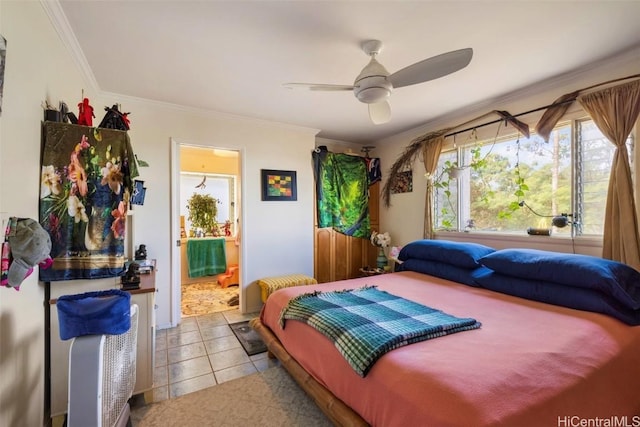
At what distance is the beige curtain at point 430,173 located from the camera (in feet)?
12.0

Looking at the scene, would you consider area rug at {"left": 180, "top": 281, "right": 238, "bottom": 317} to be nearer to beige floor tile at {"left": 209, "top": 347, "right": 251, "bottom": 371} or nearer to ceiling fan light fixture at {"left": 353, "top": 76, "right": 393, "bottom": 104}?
beige floor tile at {"left": 209, "top": 347, "right": 251, "bottom": 371}

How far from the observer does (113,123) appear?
199 cm

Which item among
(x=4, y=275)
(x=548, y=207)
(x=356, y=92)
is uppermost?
(x=356, y=92)

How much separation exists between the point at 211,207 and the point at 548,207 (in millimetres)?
5000

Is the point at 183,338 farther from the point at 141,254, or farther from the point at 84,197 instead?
the point at 84,197

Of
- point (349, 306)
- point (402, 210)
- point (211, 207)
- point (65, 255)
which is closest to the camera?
point (65, 255)

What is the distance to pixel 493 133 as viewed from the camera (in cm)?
308

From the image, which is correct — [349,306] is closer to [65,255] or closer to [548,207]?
[65,255]

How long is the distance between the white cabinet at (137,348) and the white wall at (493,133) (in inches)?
129

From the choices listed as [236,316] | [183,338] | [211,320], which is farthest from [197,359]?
[236,316]

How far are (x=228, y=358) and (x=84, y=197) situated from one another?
1.75m

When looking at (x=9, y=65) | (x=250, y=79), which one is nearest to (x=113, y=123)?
(x=9, y=65)

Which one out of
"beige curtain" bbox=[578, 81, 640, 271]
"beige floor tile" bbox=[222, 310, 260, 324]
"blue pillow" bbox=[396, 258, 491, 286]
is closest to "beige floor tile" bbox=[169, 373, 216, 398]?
"beige floor tile" bbox=[222, 310, 260, 324]
